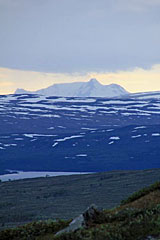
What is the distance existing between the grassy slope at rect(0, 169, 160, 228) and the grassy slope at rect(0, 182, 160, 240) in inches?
1016

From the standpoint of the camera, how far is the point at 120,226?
15.9 m

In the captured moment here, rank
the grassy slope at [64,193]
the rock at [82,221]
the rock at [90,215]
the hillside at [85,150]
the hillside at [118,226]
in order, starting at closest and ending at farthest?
the hillside at [118,226] → the rock at [82,221] → the rock at [90,215] → the grassy slope at [64,193] → the hillside at [85,150]

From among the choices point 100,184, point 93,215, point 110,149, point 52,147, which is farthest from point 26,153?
point 93,215

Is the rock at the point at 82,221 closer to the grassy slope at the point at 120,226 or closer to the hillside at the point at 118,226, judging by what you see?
the hillside at the point at 118,226

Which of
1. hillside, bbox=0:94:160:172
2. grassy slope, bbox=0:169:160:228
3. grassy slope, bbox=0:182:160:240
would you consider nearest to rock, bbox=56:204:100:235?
grassy slope, bbox=0:182:160:240

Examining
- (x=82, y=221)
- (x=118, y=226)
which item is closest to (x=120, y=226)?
(x=118, y=226)

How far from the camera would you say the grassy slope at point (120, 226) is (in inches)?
590

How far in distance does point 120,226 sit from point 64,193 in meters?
52.3

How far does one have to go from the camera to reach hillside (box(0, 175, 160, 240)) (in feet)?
49.1

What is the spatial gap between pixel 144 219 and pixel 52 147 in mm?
155339

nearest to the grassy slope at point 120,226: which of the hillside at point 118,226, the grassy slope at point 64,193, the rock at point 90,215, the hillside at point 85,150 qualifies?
the hillside at point 118,226

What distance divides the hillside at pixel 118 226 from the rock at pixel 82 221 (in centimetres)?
4

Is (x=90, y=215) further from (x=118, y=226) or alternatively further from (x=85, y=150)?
(x=85, y=150)

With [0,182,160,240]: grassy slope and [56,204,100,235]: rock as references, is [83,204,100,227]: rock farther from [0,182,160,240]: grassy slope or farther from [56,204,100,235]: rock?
[0,182,160,240]: grassy slope
